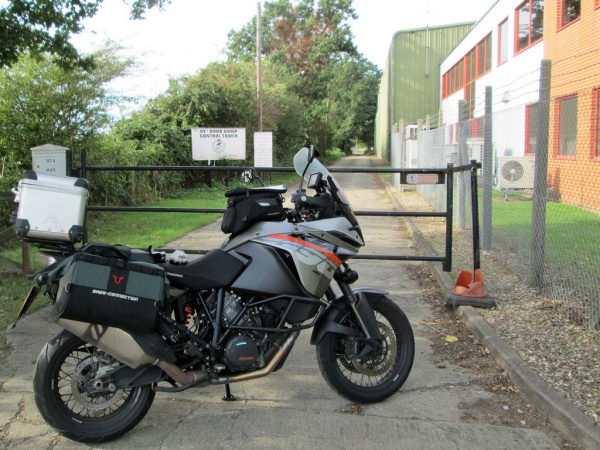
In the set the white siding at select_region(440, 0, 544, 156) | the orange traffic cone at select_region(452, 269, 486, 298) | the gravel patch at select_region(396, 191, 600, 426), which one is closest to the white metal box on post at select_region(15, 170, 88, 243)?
the gravel patch at select_region(396, 191, 600, 426)

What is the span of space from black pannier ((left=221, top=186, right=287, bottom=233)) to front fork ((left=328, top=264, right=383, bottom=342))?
609 mm

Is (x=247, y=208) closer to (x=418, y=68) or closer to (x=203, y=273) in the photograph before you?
(x=203, y=273)

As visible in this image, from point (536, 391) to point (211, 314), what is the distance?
7.02 ft

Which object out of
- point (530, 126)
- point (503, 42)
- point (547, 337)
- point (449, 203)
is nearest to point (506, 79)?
point (503, 42)

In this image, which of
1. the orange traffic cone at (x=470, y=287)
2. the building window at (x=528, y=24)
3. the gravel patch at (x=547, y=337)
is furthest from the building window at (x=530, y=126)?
the building window at (x=528, y=24)

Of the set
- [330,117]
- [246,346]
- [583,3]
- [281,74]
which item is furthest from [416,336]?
[330,117]

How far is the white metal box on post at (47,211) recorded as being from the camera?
3.16 metres

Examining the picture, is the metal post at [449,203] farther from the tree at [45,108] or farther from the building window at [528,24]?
the building window at [528,24]

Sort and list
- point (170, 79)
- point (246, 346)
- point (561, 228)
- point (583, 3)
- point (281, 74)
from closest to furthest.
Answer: point (246, 346) → point (561, 228) → point (583, 3) → point (170, 79) → point (281, 74)

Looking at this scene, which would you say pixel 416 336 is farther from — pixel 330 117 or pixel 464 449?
pixel 330 117

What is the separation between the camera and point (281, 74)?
42.3 meters

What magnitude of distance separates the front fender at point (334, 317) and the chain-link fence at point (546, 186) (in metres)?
2.28

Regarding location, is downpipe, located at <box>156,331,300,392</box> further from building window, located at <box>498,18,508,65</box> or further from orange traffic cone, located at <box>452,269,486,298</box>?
building window, located at <box>498,18,508,65</box>

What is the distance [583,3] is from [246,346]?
13.6m
